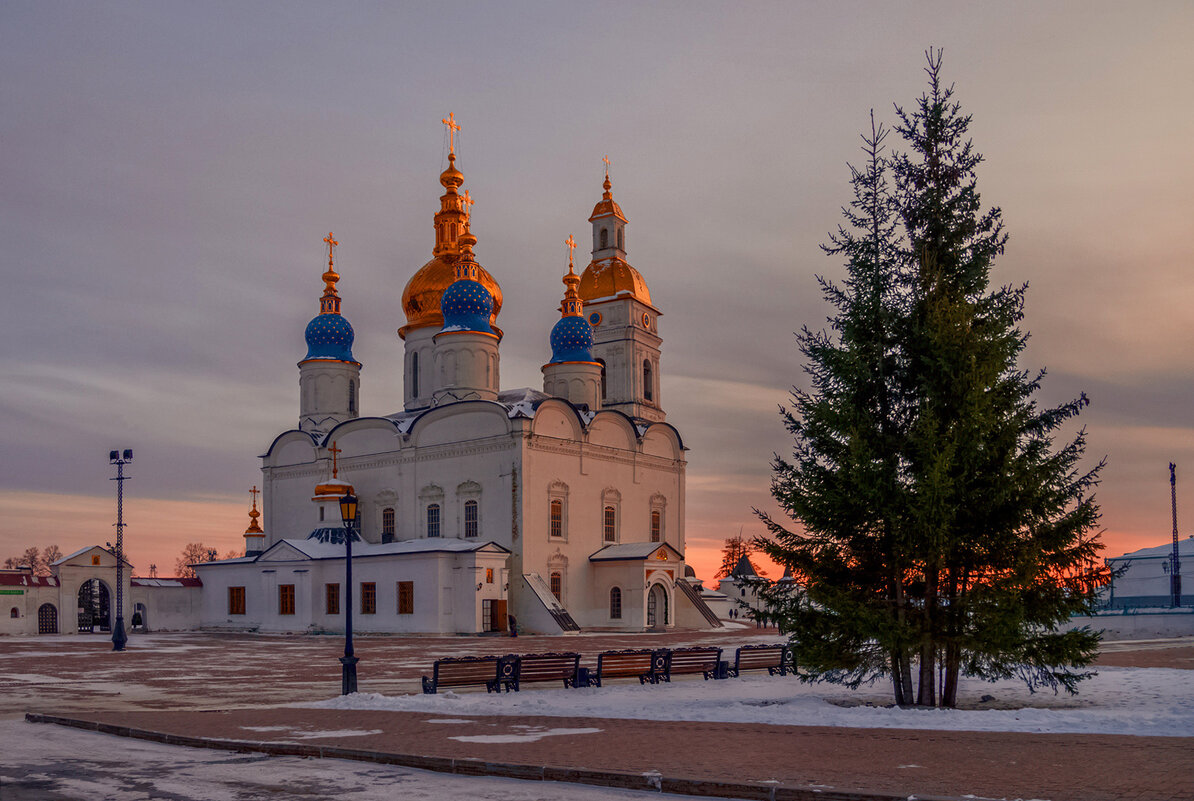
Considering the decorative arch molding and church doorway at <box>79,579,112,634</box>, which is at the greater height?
the decorative arch molding

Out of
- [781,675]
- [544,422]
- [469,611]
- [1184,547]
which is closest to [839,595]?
[781,675]

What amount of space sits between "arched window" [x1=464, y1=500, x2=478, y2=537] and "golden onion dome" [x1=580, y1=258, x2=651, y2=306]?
1489 centimetres

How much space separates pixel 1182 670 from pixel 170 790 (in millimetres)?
17206

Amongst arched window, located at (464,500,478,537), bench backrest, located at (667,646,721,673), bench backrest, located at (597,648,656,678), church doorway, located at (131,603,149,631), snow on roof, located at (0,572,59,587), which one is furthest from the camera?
church doorway, located at (131,603,149,631)

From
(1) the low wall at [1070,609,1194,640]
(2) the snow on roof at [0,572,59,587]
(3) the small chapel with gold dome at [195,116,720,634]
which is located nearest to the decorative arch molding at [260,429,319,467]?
(3) the small chapel with gold dome at [195,116,720,634]

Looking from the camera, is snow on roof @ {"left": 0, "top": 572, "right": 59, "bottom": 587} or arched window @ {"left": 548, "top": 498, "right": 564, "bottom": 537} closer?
arched window @ {"left": 548, "top": 498, "right": 564, "bottom": 537}

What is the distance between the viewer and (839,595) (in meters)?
14.2

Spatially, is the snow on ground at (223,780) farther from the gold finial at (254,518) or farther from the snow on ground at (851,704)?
the gold finial at (254,518)

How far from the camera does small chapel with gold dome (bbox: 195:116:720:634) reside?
1671 inches

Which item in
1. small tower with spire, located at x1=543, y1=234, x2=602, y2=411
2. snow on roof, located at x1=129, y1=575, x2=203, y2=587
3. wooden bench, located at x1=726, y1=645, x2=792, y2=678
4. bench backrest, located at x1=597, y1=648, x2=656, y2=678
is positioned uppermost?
small tower with spire, located at x1=543, y1=234, x2=602, y2=411

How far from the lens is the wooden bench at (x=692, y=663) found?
18.8 meters

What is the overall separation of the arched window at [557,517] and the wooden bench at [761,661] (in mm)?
23985

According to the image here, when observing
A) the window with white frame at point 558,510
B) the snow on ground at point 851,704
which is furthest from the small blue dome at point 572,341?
the snow on ground at point 851,704

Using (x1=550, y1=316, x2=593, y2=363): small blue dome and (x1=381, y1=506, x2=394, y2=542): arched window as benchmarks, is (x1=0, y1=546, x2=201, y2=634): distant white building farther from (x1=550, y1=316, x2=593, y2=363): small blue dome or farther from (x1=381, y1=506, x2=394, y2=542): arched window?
(x1=550, y1=316, x2=593, y2=363): small blue dome
